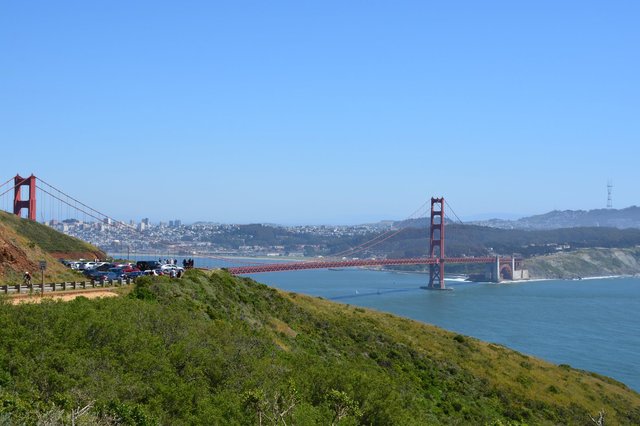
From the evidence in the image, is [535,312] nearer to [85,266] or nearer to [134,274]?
[85,266]

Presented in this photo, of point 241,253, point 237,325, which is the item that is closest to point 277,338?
point 237,325

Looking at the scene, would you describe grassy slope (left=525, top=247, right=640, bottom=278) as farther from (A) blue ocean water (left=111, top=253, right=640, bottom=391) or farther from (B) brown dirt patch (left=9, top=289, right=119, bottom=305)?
(B) brown dirt patch (left=9, top=289, right=119, bottom=305)

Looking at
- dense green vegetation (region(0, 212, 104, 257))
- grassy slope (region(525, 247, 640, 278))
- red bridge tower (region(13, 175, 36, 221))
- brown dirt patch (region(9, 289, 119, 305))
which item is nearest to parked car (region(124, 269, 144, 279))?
brown dirt patch (region(9, 289, 119, 305))

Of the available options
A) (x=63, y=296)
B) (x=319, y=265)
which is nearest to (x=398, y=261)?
(x=319, y=265)

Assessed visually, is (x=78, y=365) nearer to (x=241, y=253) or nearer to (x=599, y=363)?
(x=599, y=363)

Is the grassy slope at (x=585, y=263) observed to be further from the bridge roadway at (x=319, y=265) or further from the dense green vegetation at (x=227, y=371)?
the dense green vegetation at (x=227, y=371)

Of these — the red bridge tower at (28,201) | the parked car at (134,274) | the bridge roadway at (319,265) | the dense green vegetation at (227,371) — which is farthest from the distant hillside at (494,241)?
the parked car at (134,274)
